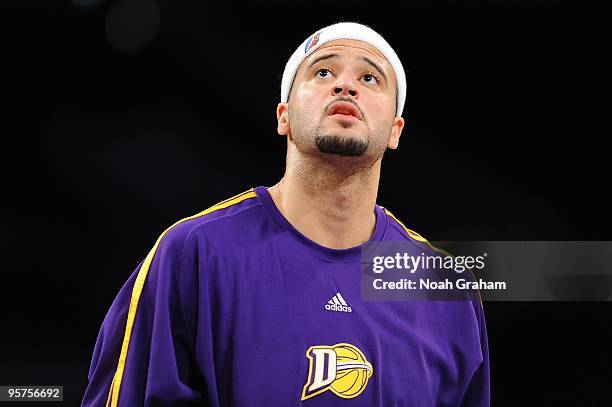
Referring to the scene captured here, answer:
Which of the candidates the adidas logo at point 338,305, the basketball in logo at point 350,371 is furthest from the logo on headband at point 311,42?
the basketball in logo at point 350,371

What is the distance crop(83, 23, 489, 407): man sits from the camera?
147 cm

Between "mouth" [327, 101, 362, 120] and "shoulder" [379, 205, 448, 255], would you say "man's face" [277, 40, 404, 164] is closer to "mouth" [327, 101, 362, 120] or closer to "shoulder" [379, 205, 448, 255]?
"mouth" [327, 101, 362, 120]

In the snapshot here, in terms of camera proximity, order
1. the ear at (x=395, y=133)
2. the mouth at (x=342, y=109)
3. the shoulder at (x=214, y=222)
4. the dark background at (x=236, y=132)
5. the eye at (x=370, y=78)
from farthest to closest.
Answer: the dark background at (x=236, y=132) < the ear at (x=395, y=133) < the eye at (x=370, y=78) < the mouth at (x=342, y=109) < the shoulder at (x=214, y=222)

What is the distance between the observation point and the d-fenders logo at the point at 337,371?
4.90ft

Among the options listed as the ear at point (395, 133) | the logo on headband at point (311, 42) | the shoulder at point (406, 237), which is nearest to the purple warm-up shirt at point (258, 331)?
the shoulder at point (406, 237)

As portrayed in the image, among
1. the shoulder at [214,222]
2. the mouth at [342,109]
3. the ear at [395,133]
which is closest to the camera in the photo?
the shoulder at [214,222]

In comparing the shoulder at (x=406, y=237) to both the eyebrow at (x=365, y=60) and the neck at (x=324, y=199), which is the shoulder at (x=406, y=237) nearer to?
the neck at (x=324, y=199)

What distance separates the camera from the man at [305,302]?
1.47 m

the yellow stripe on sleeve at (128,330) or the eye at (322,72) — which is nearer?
the yellow stripe on sleeve at (128,330)

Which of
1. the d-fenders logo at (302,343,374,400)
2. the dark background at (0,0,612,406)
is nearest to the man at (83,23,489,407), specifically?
the d-fenders logo at (302,343,374,400)

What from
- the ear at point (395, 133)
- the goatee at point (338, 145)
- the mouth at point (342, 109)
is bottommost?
the goatee at point (338, 145)

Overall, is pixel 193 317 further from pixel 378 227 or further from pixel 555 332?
pixel 555 332

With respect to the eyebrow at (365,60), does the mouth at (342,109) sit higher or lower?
lower

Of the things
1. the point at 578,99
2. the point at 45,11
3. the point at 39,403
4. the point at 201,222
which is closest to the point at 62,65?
the point at 45,11
